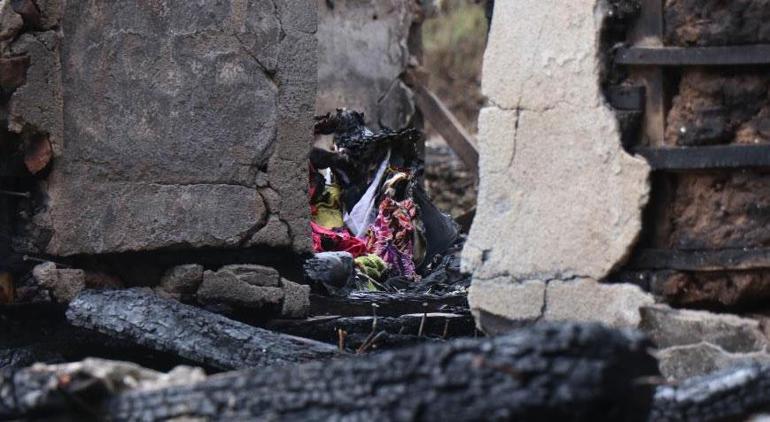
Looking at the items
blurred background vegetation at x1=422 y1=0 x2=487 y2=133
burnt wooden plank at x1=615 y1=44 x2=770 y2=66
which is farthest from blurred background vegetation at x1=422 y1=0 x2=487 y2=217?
burnt wooden plank at x1=615 y1=44 x2=770 y2=66

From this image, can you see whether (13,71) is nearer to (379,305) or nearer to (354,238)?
(379,305)

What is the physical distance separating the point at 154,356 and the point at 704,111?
238 centimetres

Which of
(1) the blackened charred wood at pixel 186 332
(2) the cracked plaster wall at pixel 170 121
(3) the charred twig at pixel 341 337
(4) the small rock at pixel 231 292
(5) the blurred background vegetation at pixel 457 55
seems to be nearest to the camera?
(1) the blackened charred wood at pixel 186 332

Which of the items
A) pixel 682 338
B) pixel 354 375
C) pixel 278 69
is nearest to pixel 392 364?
pixel 354 375

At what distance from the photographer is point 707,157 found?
4.61m

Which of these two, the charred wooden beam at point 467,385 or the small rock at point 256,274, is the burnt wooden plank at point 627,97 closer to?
the charred wooden beam at point 467,385

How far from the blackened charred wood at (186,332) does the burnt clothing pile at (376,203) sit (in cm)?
176

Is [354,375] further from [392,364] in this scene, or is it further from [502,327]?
[502,327]

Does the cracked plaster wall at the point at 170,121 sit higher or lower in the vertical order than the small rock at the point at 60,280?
higher

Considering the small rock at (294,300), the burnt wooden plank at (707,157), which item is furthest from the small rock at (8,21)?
the burnt wooden plank at (707,157)

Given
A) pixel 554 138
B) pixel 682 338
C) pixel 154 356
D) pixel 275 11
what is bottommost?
pixel 154 356

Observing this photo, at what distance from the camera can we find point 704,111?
465 centimetres

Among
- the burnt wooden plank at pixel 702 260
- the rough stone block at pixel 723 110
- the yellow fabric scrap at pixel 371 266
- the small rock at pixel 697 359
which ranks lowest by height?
the yellow fabric scrap at pixel 371 266

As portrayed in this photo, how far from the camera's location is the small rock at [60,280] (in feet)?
18.6
